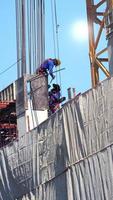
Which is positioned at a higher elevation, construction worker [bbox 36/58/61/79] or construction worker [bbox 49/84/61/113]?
construction worker [bbox 36/58/61/79]

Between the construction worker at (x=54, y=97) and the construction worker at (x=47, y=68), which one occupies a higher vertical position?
the construction worker at (x=47, y=68)

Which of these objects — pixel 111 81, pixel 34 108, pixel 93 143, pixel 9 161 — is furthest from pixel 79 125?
pixel 34 108

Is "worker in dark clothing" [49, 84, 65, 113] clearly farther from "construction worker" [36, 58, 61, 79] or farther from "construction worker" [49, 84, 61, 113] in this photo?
"construction worker" [36, 58, 61, 79]

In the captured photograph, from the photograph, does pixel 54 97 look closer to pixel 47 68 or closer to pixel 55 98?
pixel 55 98

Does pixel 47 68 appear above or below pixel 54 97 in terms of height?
above

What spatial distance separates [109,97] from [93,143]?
98 centimetres

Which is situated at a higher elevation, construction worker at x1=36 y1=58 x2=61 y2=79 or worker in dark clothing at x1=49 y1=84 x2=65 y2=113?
construction worker at x1=36 y1=58 x2=61 y2=79

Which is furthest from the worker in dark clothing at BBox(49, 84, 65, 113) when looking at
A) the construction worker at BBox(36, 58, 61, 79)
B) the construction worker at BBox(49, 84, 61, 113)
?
the construction worker at BBox(36, 58, 61, 79)

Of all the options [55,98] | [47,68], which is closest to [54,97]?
[55,98]

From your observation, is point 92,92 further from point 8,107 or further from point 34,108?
point 8,107

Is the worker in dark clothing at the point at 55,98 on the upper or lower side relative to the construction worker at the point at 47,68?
lower

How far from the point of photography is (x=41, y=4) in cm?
2041

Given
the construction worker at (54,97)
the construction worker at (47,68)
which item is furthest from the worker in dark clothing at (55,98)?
the construction worker at (47,68)

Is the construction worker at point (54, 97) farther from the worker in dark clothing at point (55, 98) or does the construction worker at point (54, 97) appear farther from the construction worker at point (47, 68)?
the construction worker at point (47, 68)
